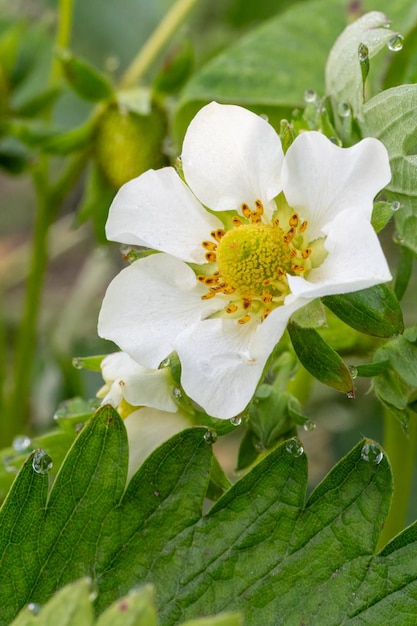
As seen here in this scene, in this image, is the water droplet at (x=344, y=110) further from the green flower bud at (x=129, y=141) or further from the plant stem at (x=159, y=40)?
the plant stem at (x=159, y=40)

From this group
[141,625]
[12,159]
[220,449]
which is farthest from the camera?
[220,449]

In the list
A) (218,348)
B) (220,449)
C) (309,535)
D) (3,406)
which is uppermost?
(218,348)

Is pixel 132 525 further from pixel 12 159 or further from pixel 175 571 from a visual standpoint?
pixel 12 159

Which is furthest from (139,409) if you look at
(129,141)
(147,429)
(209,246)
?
(129,141)

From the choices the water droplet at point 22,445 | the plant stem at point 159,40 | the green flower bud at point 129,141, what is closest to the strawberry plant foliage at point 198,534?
the water droplet at point 22,445

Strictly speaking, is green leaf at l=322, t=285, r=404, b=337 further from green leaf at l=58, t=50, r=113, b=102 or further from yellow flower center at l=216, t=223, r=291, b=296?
green leaf at l=58, t=50, r=113, b=102

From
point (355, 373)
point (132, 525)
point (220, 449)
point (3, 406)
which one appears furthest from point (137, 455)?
point (220, 449)

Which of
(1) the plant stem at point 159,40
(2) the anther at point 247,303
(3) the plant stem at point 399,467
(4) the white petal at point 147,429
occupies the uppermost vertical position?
(2) the anther at point 247,303
